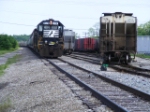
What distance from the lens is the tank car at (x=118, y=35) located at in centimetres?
2445

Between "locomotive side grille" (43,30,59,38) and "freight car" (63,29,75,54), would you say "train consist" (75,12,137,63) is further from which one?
"freight car" (63,29,75,54)

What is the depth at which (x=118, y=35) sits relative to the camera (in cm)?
2484

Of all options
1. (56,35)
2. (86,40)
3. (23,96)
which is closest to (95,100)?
(23,96)

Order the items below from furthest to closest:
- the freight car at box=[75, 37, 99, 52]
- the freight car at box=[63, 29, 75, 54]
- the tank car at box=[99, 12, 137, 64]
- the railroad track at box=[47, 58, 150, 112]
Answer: the freight car at box=[75, 37, 99, 52], the freight car at box=[63, 29, 75, 54], the tank car at box=[99, 12, 137, 64], the railroad track at box=[47, 58, 150, 112]

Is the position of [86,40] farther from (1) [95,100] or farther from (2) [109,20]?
(1) [95,100]

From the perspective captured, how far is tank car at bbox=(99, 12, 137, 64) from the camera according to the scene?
24453 mm

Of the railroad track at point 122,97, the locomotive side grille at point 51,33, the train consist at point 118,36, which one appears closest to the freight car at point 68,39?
the locomotive side grille at point 51,33

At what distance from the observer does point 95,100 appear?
9062mm

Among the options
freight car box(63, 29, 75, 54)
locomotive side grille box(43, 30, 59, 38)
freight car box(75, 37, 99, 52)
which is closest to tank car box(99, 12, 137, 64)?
locomotive side grille box(43, 30, 59, 38)

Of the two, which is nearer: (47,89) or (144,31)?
(47,89)

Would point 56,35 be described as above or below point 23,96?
above

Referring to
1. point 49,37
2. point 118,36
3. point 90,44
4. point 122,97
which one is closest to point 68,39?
point 90,44

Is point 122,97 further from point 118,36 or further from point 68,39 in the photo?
point 68,39

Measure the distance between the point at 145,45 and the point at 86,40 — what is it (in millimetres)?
11085
